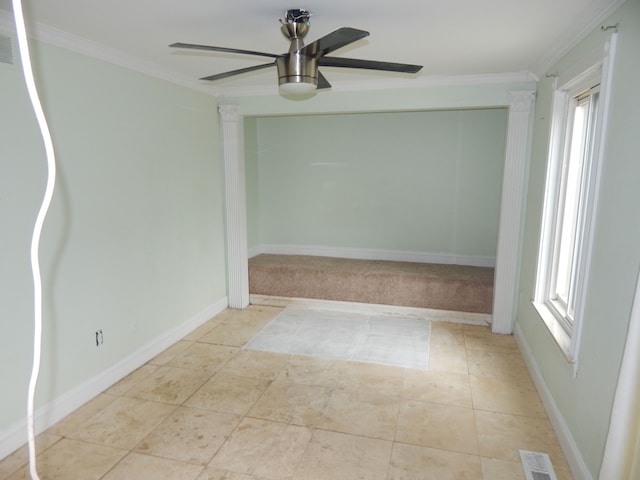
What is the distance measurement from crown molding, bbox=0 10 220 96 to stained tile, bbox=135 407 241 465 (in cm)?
233

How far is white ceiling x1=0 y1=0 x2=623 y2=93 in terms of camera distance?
6.60 ft

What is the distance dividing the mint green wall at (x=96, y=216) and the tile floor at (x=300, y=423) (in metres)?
0.37

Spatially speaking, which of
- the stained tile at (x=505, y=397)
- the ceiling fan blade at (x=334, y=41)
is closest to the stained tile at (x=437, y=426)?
the stained tile at (x=505, y=397)

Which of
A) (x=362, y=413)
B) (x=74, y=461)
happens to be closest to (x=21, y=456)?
(x=74, y=461)

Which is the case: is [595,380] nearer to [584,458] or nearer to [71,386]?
[584,458]

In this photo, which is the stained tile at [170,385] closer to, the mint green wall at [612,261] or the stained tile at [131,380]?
the stained tile at [131,380]

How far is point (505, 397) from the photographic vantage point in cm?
277

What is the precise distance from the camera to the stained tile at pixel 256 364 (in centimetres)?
310

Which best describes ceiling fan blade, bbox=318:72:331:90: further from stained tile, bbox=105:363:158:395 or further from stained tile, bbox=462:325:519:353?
stained tile, bbox=462:325:519:353

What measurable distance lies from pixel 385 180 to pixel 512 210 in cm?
173

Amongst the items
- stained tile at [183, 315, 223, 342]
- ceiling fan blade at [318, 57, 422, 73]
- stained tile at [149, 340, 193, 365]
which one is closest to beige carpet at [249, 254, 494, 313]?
stained tile at [183, 315, 223, 342]

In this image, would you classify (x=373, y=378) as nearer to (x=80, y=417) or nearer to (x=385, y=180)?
(x=80, y=417)

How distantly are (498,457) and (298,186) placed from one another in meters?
3.84

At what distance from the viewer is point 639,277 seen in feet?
4.43
